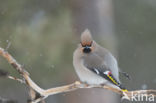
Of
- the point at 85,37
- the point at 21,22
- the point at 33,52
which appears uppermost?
the point at 21,22

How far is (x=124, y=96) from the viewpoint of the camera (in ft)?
9.77

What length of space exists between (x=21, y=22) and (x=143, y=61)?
5113 millimetres

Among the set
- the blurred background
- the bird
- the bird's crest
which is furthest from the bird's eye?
the blurred background

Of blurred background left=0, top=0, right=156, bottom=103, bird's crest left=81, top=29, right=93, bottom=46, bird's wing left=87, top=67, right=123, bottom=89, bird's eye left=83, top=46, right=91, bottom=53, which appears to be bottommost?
bird's wing left=87, top=67, right=123, bottom=89

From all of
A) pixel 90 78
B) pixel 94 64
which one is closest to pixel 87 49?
pixel 94 64

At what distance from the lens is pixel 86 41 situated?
3.29 m

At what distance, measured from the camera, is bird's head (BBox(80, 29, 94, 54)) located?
323cm

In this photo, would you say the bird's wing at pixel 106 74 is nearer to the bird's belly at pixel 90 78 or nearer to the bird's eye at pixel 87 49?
the bird's belly at pixel 90 78

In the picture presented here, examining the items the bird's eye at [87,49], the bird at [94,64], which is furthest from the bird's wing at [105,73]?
the bird's eye at [87,49]

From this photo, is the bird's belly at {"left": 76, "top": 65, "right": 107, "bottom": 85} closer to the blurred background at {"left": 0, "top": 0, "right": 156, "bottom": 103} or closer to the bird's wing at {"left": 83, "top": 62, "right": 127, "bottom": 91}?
the bird's wing at {"left": 83, "top": 62, "right": 127, "bottom": 91}

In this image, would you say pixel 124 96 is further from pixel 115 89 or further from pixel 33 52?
pixel 33 52

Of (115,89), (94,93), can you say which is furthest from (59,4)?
(115,89)

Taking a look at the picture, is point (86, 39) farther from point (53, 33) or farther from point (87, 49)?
point (53, 33)

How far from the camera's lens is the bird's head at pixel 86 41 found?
3226mm
